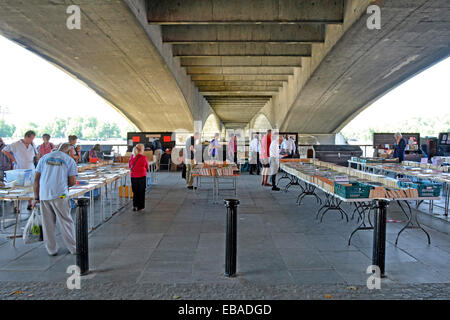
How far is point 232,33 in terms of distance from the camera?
41.3 feet

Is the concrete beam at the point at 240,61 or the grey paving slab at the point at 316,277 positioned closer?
the grey paving slab at the point at 316,277

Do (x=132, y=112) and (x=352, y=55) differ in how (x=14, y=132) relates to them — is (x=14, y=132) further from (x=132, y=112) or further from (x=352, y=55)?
(x=352, y=55)

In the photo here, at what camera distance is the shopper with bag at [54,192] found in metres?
5.05

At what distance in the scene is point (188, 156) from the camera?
11.6 meters

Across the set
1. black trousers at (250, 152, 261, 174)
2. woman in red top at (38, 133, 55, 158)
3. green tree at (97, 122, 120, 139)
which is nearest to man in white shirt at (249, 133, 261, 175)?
black trousers at (250, 152, 261, 174)

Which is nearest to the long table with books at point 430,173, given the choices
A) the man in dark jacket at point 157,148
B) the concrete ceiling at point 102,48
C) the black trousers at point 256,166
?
the black trousers at point 256,166

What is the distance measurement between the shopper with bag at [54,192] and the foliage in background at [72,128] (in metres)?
46.5

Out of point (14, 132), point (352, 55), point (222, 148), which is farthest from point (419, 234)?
point (14, 132)

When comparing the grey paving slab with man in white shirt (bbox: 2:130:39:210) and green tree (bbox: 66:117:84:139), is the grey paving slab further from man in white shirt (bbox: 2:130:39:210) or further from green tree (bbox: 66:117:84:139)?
green tree (bbox: 66:117:84:139)

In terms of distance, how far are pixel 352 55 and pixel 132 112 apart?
632 inches

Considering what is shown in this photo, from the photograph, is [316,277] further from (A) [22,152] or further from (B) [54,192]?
(A) [22,152]

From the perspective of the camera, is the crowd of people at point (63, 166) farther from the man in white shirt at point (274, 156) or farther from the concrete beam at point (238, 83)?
the concrete beam at point (238, 83)

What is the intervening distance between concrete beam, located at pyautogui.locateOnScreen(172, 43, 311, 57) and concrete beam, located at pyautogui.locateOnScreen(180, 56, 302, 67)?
1.50 m
